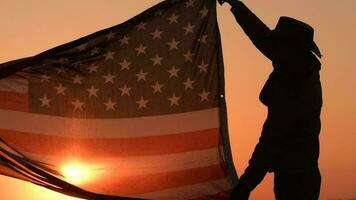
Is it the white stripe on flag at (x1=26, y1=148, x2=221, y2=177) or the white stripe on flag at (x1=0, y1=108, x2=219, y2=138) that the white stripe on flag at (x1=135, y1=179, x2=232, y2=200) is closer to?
the white stripe on flag at (x1=26, y1=148, x2=221, y2=177)

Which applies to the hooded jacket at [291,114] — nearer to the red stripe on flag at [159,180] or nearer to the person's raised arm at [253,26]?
the person's raised arm at [253,26]

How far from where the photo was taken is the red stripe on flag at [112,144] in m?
7.73

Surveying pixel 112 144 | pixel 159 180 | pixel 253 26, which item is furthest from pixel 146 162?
pixel 253 26

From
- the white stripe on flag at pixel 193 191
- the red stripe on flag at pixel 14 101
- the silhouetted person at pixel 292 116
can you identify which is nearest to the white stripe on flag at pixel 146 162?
the white stripe on flag at pixel 193 191

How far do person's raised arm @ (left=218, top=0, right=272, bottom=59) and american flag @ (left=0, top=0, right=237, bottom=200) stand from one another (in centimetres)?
130

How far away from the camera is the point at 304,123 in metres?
6.27

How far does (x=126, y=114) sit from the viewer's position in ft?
26.3

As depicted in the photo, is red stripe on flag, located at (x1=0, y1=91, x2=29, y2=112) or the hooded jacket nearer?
the hooded jacket

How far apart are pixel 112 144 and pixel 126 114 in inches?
17.6

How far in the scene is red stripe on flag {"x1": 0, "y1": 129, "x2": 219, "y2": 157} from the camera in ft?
25.3

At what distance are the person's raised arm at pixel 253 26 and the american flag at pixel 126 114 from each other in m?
1.30

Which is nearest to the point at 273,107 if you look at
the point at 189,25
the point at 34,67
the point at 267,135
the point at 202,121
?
the point at 267,135

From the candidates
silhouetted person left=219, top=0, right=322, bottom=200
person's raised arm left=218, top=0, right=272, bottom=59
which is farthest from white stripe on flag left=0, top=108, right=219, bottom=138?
silhouetted person left=219, top=0, right=322, bottom=200

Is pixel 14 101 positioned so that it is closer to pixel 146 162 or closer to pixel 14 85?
pixel 14 85
